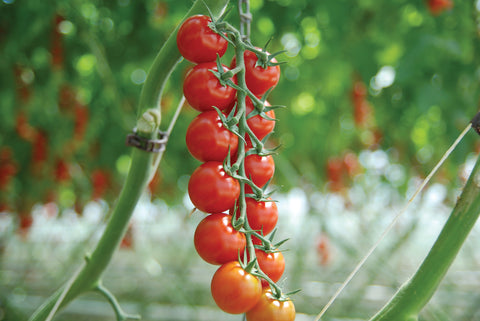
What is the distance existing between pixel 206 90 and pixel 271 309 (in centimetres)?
20

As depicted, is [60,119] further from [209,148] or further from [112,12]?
[209,148]

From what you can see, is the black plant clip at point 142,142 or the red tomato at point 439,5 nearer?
the black plant clip at point 142,142

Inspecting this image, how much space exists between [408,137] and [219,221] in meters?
2.27

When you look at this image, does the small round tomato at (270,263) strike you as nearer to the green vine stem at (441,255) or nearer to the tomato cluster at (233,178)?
the tomato cluster at (233,178)

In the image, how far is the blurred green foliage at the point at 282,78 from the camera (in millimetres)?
1163

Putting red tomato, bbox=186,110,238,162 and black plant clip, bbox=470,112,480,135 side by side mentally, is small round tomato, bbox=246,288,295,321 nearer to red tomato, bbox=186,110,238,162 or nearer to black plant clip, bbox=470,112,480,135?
red tomato, bbox=186,110,238,162

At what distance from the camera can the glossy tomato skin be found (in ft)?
1.10

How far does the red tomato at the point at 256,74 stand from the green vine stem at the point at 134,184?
0.08m

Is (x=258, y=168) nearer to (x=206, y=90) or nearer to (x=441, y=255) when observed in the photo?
(x=206, y=90)

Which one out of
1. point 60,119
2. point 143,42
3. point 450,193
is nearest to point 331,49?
point 143,42

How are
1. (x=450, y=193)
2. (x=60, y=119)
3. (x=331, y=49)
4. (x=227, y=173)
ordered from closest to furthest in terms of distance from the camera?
(x=227, y=173) → (x=331, y=49) → (x=60, y=119) → (x=450, y=193)

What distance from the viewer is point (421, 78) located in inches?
47.7

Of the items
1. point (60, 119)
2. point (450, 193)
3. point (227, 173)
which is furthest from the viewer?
point (450, 193)

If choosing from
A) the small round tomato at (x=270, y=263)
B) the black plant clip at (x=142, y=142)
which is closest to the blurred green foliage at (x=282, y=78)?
the black plant clip at (x=142, y=142)
